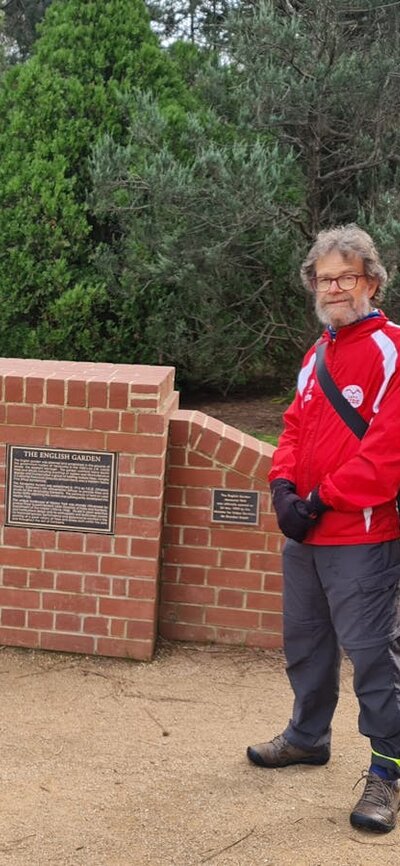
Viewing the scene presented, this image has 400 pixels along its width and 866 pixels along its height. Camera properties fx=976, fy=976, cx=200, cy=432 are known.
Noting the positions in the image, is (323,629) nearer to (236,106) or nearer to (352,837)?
(352,837)

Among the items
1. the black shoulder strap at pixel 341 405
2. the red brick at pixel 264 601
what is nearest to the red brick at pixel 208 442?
the red brick at pixel 264 601

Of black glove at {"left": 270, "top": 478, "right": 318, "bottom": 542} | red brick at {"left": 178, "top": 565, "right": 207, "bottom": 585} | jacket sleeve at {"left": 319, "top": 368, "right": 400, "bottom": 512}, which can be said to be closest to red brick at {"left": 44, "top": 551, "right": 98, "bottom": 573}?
red brick at {"left": 178, "top": 565, "right": 207, "bottom": 585}

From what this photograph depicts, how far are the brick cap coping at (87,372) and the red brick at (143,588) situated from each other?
2.91 feet

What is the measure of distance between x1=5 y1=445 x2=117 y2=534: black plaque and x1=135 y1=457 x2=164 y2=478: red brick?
0.37 ft

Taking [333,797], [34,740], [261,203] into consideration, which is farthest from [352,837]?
[261,203]

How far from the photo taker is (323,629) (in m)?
3.38

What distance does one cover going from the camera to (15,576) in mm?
4539

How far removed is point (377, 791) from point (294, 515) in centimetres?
94

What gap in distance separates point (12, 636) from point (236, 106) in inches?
201

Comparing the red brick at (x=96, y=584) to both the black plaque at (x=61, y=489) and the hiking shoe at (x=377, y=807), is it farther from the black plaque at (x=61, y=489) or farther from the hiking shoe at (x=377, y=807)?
the hiking shoe at (x=377, y=807)

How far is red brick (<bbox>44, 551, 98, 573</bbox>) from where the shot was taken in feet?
14.7

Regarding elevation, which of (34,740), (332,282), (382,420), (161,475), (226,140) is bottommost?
(34,740)

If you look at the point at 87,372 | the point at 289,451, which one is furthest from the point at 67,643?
the point at 289,451

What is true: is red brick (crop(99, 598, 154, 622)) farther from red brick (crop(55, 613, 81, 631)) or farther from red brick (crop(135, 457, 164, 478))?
red brick (crop(135, 457, 164, 478))
